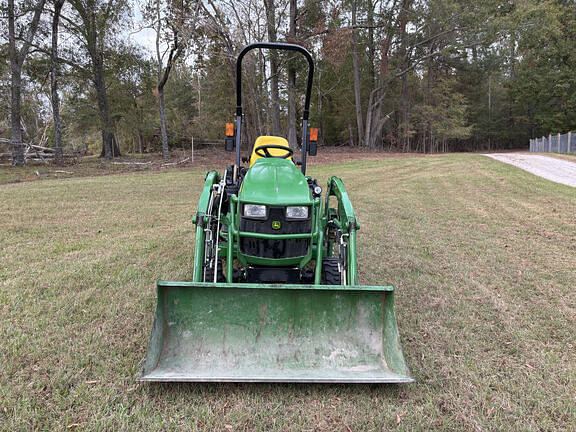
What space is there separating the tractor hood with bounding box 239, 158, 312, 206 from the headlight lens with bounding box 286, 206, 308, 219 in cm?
4

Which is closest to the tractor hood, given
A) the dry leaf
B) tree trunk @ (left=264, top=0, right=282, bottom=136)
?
the dry leaf

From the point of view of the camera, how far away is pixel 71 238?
16.9 feet

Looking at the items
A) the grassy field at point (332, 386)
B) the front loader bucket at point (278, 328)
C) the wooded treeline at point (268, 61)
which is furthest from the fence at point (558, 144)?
the front loader bucket at point (278, 328)

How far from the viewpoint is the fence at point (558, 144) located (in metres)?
21.1

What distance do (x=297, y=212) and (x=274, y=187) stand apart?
0.83 feet

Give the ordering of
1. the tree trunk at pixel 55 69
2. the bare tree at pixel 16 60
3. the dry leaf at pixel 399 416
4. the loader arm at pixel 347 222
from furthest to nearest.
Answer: the tree trunk at pixel 55 69, the bare tree at pixel 16 60, the loader arm at pixel 347 222, the dry leaf at pixel 399 416

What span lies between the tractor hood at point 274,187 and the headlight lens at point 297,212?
0.13 ft

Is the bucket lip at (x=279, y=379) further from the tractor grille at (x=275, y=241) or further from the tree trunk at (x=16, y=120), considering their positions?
the tree trunk at (x=16, y=120)

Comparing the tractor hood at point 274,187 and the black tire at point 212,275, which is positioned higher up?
the tractor hood at point 274,187

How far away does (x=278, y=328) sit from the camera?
2.25 meters

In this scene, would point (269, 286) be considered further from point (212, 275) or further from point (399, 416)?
point (212, 275)

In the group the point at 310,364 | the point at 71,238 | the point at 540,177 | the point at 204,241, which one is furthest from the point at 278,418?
the point at 540,177

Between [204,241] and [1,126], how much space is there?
3666 cm

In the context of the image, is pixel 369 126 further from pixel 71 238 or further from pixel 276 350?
pixel 276 350
